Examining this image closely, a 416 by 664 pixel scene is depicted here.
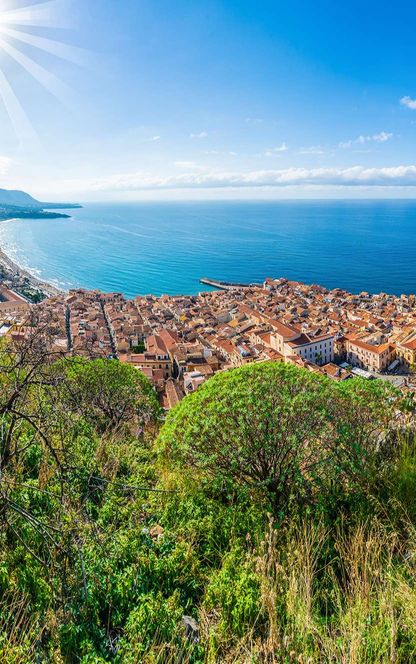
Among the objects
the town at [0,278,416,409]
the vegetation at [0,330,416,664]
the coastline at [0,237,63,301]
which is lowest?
the town at [0,278,416,409]

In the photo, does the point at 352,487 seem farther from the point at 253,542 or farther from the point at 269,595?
the point at 269,595

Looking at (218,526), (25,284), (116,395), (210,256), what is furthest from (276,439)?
(210,256)

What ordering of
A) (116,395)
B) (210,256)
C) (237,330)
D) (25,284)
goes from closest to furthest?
1. (116,395)
2. (237,330)
3. (25,284)
4. (210,256)

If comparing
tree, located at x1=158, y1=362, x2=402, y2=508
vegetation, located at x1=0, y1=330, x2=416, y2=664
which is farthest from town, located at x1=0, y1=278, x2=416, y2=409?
vegetation, located at x1=0, y1=330, x2=416, y2=664

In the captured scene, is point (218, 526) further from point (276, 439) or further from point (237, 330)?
point (237, 330)

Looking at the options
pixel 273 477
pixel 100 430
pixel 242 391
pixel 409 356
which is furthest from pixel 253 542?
pixel 409 356

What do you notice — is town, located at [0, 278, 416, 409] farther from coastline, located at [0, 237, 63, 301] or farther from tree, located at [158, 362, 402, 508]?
→ tree, located at [158, 362, 402, 508]
